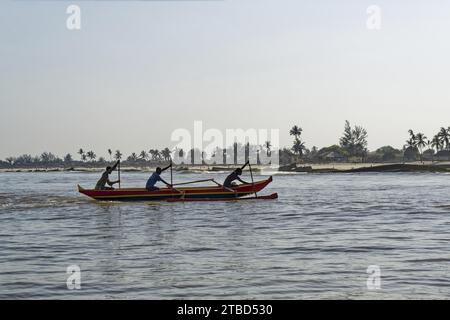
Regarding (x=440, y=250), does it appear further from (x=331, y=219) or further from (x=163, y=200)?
(x=163, y=200)

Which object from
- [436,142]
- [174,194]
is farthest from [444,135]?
[174,194]

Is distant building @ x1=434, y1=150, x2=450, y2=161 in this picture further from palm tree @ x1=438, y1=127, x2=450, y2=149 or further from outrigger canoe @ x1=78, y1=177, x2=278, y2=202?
outrigger canoe @ x1=78, y1=177, x2=278, y2=202

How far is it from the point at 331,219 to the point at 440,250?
10513 mm

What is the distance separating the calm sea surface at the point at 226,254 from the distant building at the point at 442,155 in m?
146

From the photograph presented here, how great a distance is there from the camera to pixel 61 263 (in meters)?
14.9

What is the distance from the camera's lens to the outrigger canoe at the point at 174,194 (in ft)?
111

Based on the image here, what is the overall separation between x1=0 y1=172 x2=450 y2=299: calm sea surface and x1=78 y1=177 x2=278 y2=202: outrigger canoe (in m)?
3.49

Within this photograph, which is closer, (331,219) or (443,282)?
(443,282)

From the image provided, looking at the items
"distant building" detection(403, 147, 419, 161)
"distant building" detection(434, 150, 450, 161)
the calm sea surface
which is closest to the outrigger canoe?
the calm sea surface

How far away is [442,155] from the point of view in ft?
552

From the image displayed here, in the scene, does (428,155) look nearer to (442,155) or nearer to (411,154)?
(411,154)

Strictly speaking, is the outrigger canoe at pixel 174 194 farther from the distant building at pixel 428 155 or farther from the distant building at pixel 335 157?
the distant building at pixel 335 157

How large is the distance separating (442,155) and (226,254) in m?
164
